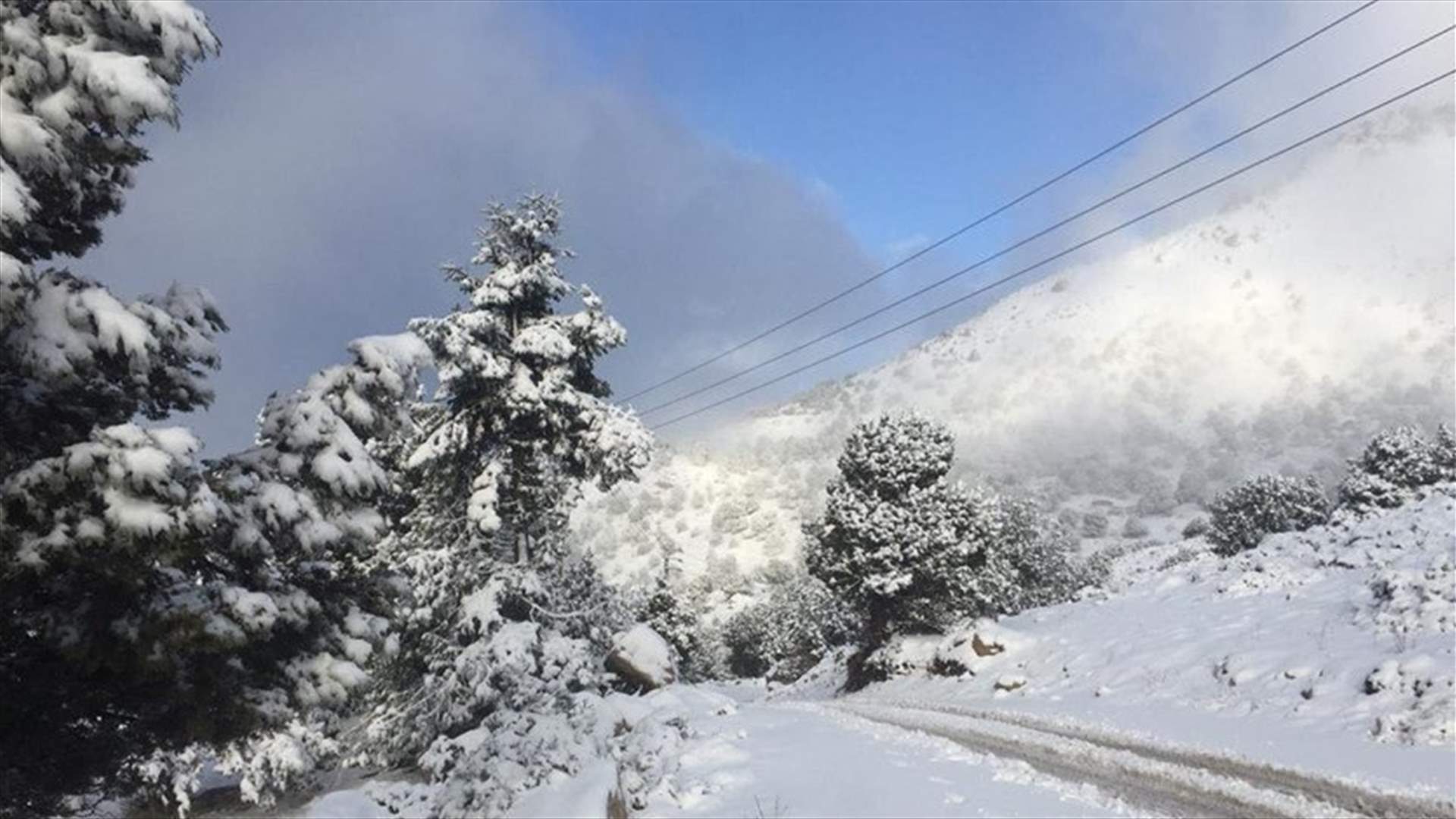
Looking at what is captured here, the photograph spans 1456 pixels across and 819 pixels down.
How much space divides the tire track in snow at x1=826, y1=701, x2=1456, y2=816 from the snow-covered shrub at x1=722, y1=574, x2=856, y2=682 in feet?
108

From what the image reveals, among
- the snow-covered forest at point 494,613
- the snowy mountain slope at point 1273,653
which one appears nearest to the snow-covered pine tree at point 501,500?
the snow-covered forest at point 494,613

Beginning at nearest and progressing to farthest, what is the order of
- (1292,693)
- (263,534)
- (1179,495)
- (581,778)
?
(263,534), (581,778), (1292,693), (1179,495)

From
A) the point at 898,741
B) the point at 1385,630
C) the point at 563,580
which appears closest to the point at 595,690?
the point at 563,580

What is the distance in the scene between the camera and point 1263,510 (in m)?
54.8

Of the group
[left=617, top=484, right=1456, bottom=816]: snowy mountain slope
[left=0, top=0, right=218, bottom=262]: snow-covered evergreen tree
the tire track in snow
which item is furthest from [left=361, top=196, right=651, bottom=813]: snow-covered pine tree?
[left=0, top=0, right=218, bottom=262]: snow-covered evergreen tree

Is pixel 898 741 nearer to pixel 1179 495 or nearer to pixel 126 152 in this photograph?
pixel 126 152

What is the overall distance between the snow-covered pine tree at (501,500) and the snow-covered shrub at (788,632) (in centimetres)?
3577

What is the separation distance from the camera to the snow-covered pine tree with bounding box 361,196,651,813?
13938 mm

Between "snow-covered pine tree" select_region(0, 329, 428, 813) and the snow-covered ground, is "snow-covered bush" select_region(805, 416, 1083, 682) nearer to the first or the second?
the snow-covered ground

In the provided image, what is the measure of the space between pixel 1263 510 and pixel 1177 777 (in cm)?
5091

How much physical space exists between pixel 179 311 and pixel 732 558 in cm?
14448

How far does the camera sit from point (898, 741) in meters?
16.6

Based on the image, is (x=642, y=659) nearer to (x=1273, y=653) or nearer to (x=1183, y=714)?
(x=1183, y=714)

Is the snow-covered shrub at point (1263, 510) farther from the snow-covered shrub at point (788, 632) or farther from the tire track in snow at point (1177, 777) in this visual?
the tire track in snow at point (1177, 777)
